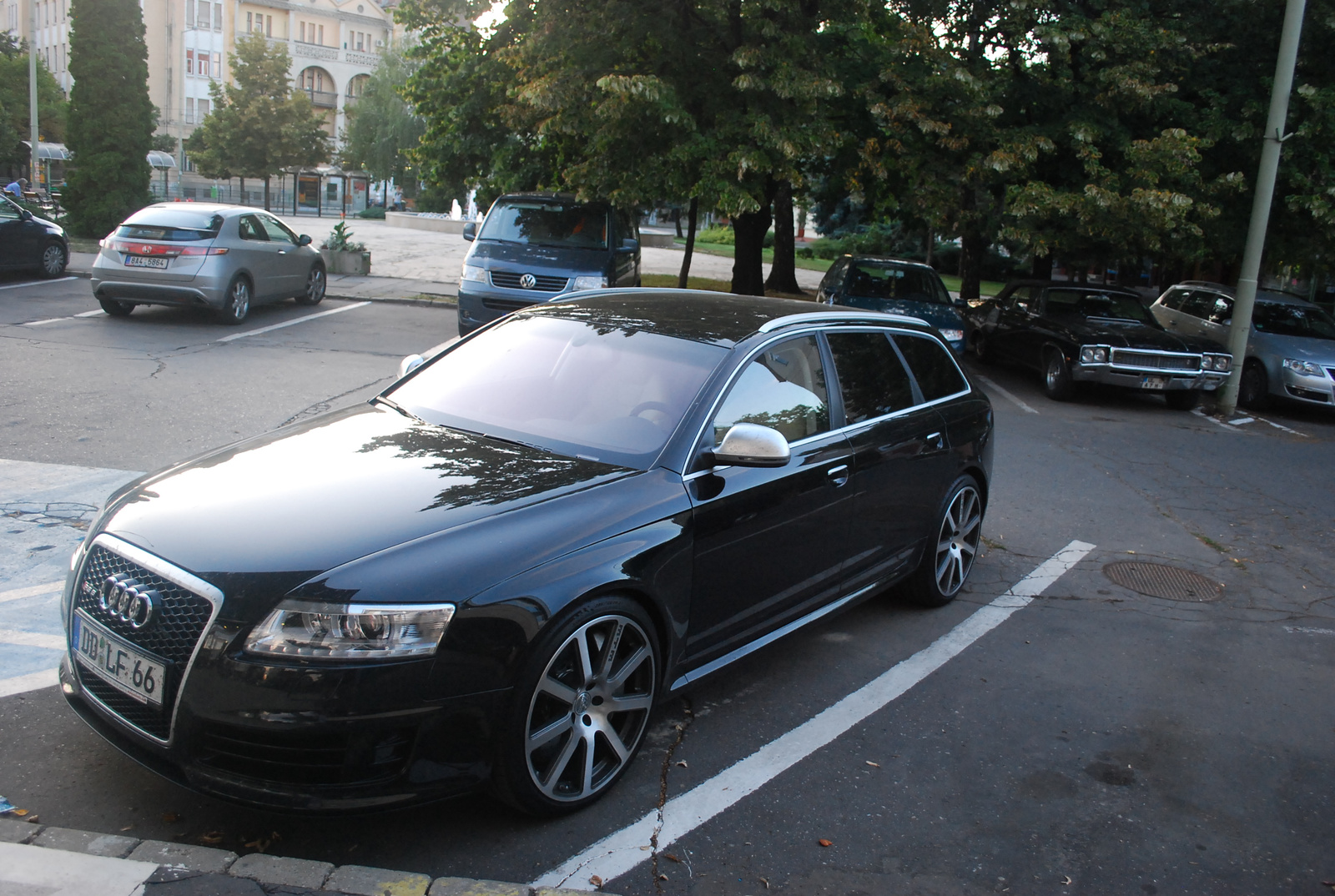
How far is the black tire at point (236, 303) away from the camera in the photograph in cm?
1409

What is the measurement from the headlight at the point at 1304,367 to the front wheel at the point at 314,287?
553 inches

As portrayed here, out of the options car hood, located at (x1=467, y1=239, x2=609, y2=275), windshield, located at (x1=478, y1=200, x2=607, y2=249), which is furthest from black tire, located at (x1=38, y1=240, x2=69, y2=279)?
car hood, located at (x1=467, y1=239, x2=609, y2=275)

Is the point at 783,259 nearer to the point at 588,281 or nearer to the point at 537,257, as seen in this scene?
the point at 537,257

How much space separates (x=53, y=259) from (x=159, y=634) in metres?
17.5

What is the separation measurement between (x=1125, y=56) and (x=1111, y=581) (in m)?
11.1

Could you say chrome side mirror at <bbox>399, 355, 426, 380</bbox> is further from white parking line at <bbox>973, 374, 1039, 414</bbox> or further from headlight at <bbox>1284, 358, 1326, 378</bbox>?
headlight at <bbox>1284, 358, 1326, 378</bbox>

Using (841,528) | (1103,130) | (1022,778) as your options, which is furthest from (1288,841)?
(1103,130)

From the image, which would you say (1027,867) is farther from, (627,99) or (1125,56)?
(1125,56)

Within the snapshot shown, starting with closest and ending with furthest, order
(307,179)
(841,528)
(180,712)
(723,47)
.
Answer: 1. (180,712)
2. (841,528)
3. (723,47)
4. (307,179)

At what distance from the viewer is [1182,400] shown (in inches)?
572

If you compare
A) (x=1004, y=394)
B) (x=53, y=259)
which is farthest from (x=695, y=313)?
(x=53, y=259)

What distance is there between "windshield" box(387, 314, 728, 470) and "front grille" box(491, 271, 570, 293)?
29.5 feet

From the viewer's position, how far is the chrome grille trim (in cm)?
297

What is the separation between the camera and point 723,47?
1603 centimetres
